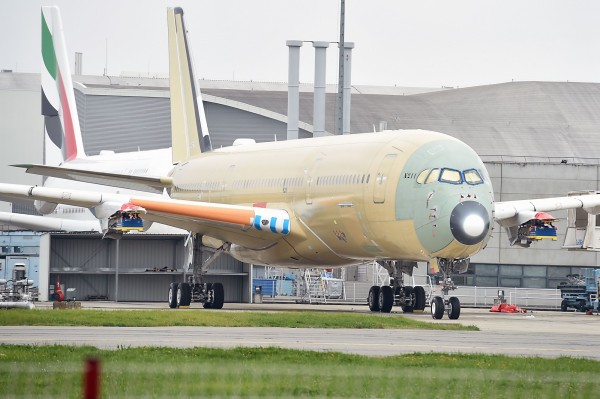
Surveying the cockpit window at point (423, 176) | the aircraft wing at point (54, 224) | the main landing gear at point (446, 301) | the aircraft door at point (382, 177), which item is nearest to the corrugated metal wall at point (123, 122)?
the aircraft wing at point (54, 224)

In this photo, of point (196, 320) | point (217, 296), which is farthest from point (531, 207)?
point (196, 320)

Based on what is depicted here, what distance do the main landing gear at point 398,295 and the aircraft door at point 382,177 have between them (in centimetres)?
427

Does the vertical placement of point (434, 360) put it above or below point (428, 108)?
below

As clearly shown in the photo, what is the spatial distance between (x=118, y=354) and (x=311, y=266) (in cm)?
2534

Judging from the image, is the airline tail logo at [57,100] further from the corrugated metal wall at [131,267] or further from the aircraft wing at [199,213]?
the aircraft wing at [199,213]

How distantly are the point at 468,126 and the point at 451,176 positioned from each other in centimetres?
6208

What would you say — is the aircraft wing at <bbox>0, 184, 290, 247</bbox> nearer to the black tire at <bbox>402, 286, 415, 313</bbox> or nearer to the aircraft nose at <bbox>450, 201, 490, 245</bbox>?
the black tire at <bbox>402, 286, 415, 313</bbox>

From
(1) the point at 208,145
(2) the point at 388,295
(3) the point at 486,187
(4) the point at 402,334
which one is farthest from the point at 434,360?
(1) the point at 208,145

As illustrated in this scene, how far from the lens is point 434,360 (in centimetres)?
2062

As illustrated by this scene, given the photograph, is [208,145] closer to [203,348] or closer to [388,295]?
[388,295]

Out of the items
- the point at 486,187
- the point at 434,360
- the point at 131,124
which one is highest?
the point at 131,124

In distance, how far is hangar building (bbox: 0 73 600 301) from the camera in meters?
66.8

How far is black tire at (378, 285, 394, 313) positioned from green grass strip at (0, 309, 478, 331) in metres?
8.45

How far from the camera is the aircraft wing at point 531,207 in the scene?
42156mm
